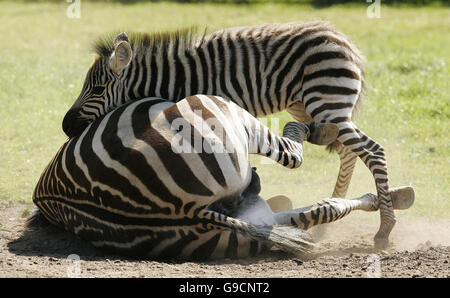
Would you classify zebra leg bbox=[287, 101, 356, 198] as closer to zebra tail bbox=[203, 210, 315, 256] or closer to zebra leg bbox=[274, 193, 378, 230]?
zebra leg bbox=[274, 193, 378, 230]

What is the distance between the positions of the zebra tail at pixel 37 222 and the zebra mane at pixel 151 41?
5.58 feet

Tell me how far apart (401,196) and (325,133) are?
1023mm

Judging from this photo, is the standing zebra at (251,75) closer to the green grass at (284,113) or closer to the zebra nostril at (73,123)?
the zebra nostril at (73,123)

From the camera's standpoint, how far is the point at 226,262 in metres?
5.71

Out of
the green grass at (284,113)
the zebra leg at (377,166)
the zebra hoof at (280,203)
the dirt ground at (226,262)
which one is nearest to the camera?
the dirt ground at (226,262)

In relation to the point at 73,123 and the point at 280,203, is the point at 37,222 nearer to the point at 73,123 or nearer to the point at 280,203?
the point at 73,123

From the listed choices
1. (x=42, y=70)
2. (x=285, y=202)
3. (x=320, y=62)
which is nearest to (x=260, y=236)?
(x=285, y=202)

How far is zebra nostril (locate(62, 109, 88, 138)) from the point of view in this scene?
6.78 m

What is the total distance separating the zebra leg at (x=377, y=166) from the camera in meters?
6.89

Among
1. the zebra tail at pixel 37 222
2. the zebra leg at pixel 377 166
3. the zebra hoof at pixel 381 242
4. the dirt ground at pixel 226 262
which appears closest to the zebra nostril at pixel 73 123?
the zebra tail at pixel 37 222
